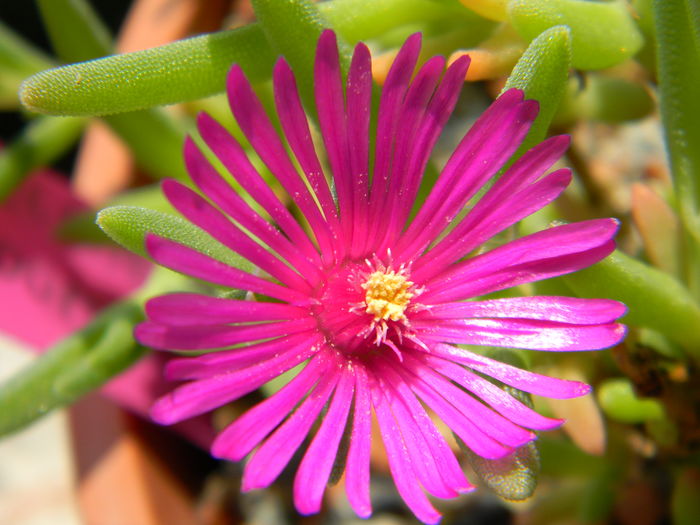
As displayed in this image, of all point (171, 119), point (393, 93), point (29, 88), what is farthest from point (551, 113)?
point (171, 119)

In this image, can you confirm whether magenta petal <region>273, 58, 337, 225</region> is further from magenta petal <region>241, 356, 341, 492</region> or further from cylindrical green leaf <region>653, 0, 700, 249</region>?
cylindrical green leaf <region>653, 0, 700, 249</region>

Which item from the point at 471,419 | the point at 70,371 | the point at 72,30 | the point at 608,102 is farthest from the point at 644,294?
the point at 72,30

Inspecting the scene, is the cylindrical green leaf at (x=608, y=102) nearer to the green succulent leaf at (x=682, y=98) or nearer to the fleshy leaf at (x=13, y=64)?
the green succulent leaf at (x=682, y=98)

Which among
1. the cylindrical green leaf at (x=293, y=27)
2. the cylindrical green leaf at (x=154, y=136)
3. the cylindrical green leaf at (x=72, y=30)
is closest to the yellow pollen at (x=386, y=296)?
the cylindrical green leaf at (x=293, y=27)

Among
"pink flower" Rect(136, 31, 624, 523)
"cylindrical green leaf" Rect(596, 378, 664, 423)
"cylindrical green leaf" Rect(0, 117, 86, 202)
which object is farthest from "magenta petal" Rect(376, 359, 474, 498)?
"cylindrical green leaf" Rect(0, 117, 86, 202)

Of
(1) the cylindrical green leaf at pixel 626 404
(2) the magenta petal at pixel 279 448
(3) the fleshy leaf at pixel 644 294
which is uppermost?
(2) the magenta petal at pixel 279 448

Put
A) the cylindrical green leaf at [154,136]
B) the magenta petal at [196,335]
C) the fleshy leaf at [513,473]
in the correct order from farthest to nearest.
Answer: the cylindrical green leaf at [154,136] → the fleshy leaf at [513,473] → the magenta petal at [196,335]

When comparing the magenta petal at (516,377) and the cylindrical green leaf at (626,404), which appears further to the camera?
the cylindrical green leaf at (626,404)

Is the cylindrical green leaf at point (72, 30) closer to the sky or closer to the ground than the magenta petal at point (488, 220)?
closer to the sky
